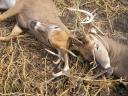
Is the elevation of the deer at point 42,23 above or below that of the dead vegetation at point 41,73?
above

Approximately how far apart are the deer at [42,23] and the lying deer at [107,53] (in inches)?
8.8

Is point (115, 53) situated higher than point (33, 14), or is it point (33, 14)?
point (33, 14)

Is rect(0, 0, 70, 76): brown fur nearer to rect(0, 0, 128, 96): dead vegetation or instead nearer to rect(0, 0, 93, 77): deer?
rect(0, 0, 93, 77): deer

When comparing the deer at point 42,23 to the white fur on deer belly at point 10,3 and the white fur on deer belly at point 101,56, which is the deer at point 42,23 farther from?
the white fur on deer belly at point 101,56

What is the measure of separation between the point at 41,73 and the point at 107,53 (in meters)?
0.78

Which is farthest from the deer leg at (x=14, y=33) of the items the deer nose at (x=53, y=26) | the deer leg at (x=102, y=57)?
the deer leg at (x=102, y=57)

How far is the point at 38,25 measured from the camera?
5219 mm

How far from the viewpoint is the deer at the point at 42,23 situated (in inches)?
196

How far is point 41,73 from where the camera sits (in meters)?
5.11

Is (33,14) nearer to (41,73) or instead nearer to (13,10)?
(13,10)

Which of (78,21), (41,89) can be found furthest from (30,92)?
(78,21)

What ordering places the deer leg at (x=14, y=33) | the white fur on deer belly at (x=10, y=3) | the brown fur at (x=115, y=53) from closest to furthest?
the brown fur at (x=115, y=53)
the deer leg at (x=14, y=33)
the white fur on deer belly at (x=10, y=3)

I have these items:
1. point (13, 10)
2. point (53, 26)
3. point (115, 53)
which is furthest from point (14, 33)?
point (115, 53)

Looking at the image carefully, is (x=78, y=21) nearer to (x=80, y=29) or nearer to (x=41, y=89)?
(x=80, y=29)
